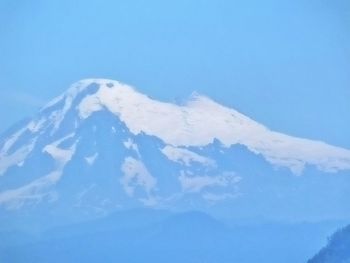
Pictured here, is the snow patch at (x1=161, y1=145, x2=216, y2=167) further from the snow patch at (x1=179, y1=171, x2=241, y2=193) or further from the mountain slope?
the mountain slope

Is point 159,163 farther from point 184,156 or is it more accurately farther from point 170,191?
point 170,191

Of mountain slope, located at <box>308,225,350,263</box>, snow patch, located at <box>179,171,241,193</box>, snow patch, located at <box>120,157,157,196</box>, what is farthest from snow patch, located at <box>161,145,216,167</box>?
mountain slope, located at <box>308,225,350,263</box>

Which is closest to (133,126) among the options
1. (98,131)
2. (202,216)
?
(98,131)

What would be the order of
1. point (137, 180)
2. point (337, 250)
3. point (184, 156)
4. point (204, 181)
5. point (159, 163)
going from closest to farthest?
1. point (337, 250)
2. point (137, 180)
3. point (204, 181)
4. point (184, 156)
5. point (159, 163)

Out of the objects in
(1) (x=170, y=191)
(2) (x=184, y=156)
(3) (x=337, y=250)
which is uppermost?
(2) (x=184, y=156)

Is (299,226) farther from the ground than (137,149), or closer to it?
closer to it

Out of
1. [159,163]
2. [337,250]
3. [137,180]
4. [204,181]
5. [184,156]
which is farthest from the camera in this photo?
[159,163]

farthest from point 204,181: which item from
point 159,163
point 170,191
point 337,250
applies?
point 337,250

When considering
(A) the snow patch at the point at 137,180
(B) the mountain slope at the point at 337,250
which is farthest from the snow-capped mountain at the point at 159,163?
(B) the mountain slope at the point at 337,250

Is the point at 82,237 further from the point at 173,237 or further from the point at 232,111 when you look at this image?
the point at 232,111
